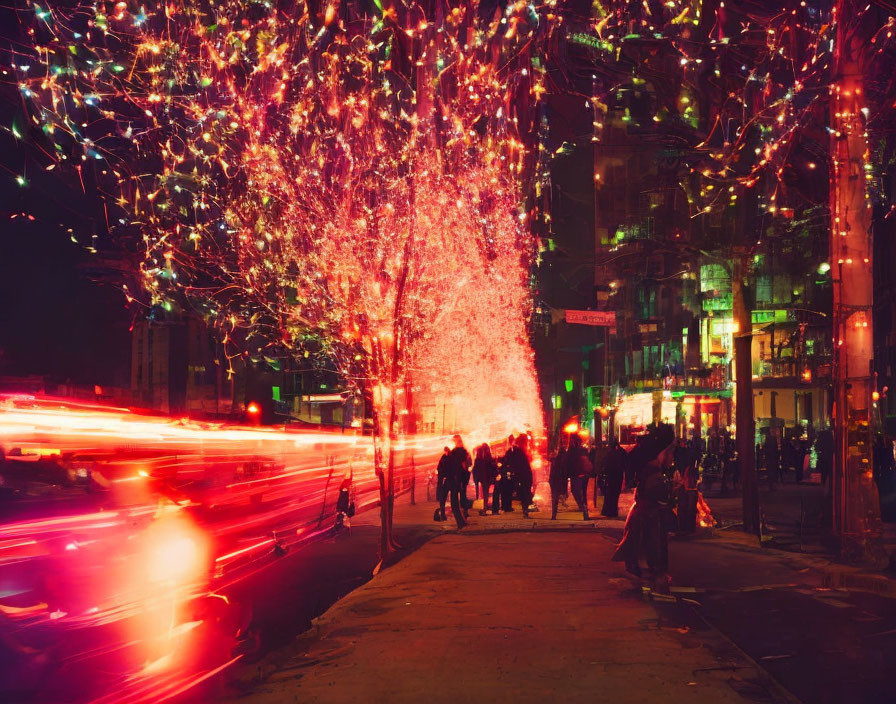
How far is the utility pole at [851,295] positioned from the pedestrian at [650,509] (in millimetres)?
2993

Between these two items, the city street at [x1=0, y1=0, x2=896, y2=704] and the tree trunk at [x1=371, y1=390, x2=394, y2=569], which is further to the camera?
the tree trunk at [x1=371, y1=390, x2=394, y2=569]

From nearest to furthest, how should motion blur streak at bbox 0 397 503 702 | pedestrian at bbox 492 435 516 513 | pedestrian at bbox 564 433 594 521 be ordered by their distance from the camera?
1. motion blur streak at bbox 0 397 503 702
2. pedestrian at bbox 564 433 594 521
3. pedestrian at bbox 492 435 516 513

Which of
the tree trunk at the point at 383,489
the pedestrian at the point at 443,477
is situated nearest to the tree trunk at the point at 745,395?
the pedestrian at the point at 443,477

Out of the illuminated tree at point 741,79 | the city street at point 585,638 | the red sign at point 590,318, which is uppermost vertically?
the illuminated tree at point 741,79

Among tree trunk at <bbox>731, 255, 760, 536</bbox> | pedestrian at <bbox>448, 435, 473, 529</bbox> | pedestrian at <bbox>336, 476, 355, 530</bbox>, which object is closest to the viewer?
tree trunk at <bbox>731, 255, 760, 536</bbox>

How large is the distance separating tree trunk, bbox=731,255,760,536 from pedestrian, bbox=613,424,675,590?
545 centimetres

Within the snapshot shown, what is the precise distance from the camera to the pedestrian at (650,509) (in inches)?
391

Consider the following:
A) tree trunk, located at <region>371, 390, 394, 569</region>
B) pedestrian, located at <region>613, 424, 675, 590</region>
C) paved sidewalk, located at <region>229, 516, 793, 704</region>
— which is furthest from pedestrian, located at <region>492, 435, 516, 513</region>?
pedestrian, located at <region>613, 424, 675, 590</region>

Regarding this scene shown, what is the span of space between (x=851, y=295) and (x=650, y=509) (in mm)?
4179

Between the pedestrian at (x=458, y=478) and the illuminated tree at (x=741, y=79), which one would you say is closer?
the illuminated tree at (x=741, y=79)

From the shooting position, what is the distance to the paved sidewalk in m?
5.62

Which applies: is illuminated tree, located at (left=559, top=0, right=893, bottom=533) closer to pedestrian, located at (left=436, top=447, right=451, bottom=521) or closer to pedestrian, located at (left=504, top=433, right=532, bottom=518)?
pedestrian, located at (left=504, top=433, right=532, bottom=518)

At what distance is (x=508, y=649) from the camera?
675 centimetres

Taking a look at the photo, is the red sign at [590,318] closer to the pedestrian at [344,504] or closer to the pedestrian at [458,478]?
the pedestrian at [458,478]
